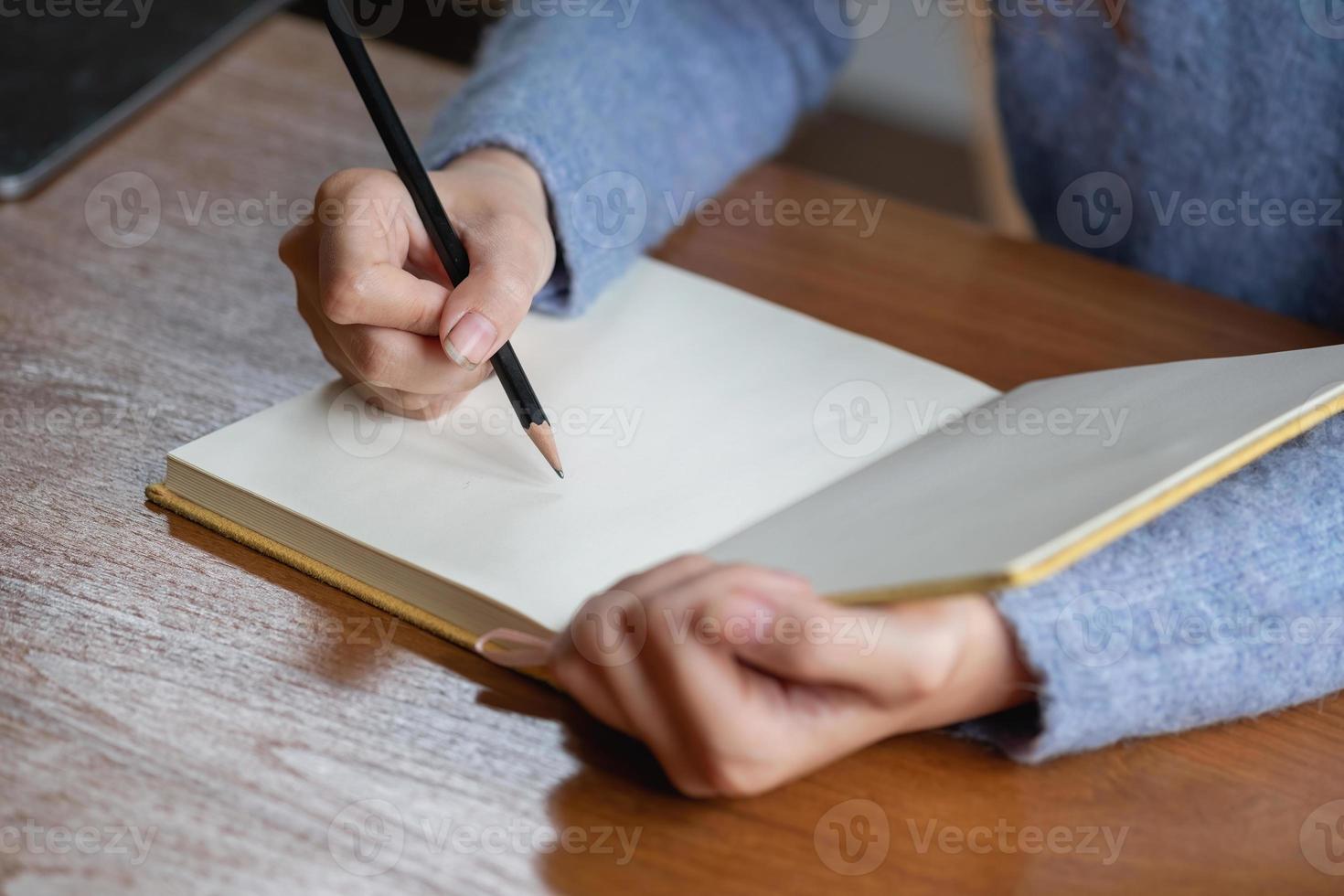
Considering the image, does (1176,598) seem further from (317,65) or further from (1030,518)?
(317,65)

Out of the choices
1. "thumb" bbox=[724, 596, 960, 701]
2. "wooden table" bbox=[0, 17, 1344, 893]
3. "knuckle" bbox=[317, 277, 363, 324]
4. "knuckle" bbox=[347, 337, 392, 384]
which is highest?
"thumb" bbox=[724, 596, 960, 701]

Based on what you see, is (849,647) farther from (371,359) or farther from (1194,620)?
(371,359)

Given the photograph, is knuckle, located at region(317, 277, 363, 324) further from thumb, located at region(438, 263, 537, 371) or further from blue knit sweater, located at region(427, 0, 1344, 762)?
blue knit sweater, located at region(427, 0, 1344, 762)

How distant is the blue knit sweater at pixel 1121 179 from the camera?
48 centimetres

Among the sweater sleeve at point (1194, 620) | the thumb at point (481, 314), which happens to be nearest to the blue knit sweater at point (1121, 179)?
the sweater sleeve at point (1194, 620)

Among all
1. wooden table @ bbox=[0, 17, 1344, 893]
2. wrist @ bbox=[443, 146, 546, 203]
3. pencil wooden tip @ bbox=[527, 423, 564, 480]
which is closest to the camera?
wooden table @ bbox=[0, 17, 1344, 893]

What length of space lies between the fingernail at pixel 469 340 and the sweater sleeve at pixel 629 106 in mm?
136

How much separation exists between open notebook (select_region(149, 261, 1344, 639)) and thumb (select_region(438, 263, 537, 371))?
46 mm

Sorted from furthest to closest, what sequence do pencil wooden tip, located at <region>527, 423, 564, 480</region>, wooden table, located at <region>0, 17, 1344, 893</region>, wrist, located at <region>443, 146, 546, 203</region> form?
wrist, located at <region>443, 146, 546, 203</region>
pencil wooden tip, located at <region>527, 423, 564, 480</region>
wooden table, located at <region>0, 17, 1344, 893</region>

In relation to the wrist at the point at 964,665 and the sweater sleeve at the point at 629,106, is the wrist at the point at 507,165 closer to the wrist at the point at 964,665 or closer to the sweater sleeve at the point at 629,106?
the sweater sleeve at the point at 629,106

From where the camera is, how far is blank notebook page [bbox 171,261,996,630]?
0.51 m

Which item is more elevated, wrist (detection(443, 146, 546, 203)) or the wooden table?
wrist (detection(443, 146, 546, 203))

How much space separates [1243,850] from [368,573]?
0.35m

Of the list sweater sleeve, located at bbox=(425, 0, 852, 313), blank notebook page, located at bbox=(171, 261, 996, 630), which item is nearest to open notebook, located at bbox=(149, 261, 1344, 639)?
blank notebook page, located at bbox=(171, 261, 996, 630)
